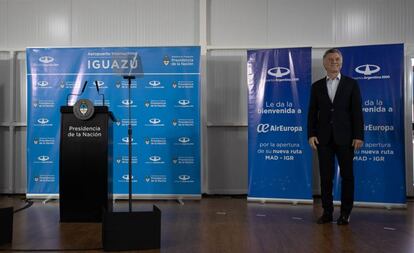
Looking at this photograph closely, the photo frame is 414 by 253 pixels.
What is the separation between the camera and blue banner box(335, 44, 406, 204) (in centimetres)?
441

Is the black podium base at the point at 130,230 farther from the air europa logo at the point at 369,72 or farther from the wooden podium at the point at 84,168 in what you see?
the air europa logo at the point at 369,72

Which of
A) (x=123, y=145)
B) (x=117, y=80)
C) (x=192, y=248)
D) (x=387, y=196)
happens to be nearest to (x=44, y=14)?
(x=117, y=80)

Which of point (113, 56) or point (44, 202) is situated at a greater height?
point (113, 56)

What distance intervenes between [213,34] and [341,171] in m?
2.78

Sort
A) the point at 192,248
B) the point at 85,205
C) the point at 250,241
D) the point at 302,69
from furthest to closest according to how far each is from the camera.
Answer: the point at 302,69 → the point at 85,205 → the point at 250,241 → the point at 192,248

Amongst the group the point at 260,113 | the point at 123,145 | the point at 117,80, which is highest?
the point at 117,80

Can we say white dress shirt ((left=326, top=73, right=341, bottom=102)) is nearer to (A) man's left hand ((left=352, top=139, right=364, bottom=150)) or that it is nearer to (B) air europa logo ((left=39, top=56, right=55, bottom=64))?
(A) man's left hand ((left=352, top=139, right=364, bottom=150))

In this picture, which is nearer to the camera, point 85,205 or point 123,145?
point 85,205

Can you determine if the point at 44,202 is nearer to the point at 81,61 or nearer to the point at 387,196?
the point at 81,61

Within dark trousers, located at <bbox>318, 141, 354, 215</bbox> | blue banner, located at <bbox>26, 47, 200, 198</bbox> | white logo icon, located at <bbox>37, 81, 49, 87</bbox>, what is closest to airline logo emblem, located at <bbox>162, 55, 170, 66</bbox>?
blue banner, located at <bbox>26, 47, 200, 198</bbox>

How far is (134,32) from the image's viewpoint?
5457 millimetres

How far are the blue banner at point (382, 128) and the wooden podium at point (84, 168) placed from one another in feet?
8.60

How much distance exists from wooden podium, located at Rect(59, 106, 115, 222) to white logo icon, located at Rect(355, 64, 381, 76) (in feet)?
9.30

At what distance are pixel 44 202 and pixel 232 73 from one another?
278cm
